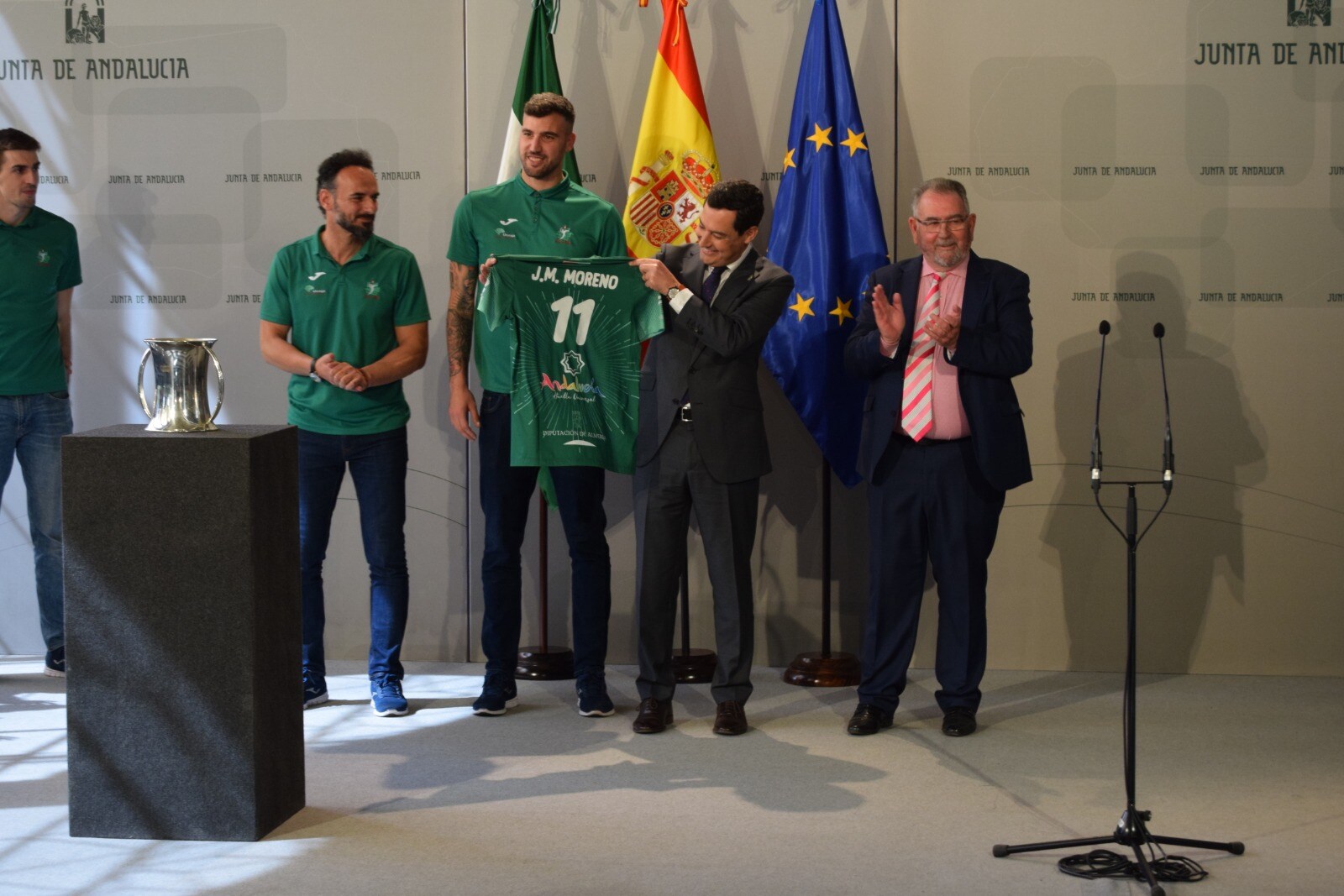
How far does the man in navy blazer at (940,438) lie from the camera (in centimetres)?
452

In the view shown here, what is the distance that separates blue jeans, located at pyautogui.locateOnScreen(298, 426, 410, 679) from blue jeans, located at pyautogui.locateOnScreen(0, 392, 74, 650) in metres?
1.22

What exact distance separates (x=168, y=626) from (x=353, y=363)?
→ 58.8 inches

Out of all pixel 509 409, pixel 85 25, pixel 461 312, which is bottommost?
pixel 509 409

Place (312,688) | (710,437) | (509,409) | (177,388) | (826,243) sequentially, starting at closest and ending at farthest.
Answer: (177,388)
(710,437)
(509,409)
(312,688)
(826,243)

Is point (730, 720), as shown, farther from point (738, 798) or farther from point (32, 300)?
point (32, 300)

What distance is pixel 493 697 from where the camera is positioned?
15.7ft

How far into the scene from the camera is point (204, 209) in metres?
5.83

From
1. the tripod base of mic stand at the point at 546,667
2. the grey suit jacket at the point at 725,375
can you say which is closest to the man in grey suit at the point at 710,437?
the grey suit jacket at the point at 725,375

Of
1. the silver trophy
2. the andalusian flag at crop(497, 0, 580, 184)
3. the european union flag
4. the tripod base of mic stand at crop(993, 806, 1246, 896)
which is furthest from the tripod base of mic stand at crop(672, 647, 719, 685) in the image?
the silver trophy

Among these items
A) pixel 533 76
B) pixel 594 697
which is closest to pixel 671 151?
pixel 533 76

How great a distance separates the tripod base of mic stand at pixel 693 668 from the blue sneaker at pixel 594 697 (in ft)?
2.01

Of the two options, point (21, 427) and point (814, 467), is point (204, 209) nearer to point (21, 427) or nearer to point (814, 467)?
point (21, 427)

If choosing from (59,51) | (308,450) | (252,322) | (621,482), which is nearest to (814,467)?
(621,482)

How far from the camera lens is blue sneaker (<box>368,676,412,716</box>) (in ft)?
15.7
